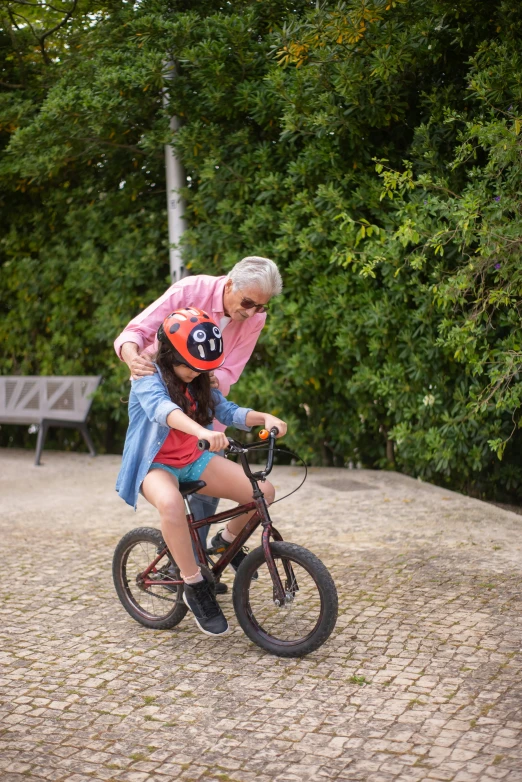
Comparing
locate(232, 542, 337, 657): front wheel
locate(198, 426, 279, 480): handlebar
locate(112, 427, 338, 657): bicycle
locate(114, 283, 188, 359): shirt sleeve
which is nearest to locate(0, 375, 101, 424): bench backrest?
locate(112, 427, 338, 657): bicycle

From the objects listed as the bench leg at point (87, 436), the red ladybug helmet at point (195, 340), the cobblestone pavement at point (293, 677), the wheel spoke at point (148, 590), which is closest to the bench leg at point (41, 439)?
the bench leg at point (87, 436)

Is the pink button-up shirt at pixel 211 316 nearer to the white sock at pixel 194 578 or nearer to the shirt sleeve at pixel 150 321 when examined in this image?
the shirt sleeve at pixel 150 321

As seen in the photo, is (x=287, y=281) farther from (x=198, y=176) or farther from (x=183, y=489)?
(x=183, y=489)

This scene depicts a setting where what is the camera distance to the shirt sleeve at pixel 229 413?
4148 mm

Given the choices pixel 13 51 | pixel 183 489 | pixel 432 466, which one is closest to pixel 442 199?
pixel 432 466

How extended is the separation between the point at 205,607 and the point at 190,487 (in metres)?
0.54

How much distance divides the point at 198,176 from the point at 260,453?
2772 mm

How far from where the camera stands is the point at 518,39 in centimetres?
582

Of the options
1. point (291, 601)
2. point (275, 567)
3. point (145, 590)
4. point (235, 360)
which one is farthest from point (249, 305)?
point (145, 590)

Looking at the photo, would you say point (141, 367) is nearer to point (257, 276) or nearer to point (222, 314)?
point (222, 314)

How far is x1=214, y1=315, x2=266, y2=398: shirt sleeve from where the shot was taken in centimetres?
448

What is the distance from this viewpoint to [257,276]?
4.10m

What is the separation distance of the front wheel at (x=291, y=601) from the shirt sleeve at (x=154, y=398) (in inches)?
27.6

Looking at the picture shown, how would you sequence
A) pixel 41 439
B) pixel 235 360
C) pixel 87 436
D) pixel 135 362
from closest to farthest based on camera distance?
pixel 135 362, pixel 235 360, pixel 41 439, pixel 87 436
